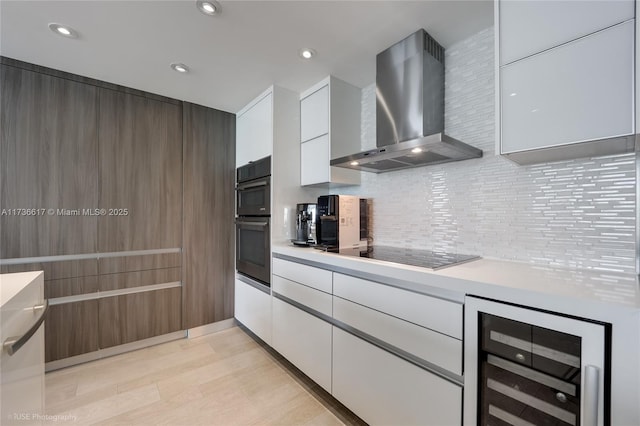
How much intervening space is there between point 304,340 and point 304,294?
0.34 meters

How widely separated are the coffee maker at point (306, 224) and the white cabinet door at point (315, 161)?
25 cm

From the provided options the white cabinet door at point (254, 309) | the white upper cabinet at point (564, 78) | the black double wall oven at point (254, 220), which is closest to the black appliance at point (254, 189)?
the black double wall oven at point (254, 220)

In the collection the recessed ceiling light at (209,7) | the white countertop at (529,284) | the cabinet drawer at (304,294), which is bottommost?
the cabinet drawer at (304,294)

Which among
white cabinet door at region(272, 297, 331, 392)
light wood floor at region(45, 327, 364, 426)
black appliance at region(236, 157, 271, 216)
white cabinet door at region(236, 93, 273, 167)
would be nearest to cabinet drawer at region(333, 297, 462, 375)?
white cabinet door at region(272, 297, 331, 392)

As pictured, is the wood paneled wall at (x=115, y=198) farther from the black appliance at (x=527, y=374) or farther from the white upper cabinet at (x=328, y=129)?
the black appliance at (x=527, y=374)

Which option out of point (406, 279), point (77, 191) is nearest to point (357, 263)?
point (406, 279)

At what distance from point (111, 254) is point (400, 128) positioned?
261 cm

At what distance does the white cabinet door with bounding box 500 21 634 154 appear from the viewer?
953 mm

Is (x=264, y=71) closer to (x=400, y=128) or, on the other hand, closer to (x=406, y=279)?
(x=400, y=128)

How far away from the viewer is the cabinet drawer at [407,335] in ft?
3.64

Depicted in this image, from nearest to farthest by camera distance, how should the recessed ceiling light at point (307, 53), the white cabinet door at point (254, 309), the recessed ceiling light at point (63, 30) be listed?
the recessed ceiling light at point (63, 30), the recessed ceiling light at point (307, 53), the white cabinet door at point (254, 309)

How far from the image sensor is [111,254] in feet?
7.68

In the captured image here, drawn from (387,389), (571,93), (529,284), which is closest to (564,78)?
(571,93)

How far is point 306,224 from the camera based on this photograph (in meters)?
2.26
